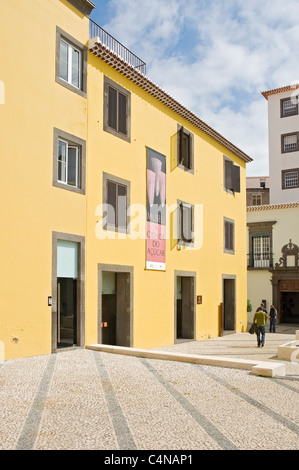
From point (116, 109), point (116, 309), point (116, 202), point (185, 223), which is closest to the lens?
point (116, 202)

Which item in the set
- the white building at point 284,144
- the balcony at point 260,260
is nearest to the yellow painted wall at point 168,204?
the balcony at point 260,260

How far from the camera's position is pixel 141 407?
8.33 metres

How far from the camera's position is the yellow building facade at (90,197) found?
45.0ft

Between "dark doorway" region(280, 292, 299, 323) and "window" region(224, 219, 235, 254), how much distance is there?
501 inches

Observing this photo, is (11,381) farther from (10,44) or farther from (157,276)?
(157,276)

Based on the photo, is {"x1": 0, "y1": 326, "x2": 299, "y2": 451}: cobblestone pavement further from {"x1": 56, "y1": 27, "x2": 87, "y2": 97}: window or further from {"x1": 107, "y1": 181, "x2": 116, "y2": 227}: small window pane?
{"x1": 56, "y1": 27, "x2": 87, "y2": 97}: window

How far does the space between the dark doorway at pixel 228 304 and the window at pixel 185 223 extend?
6501 millimetres

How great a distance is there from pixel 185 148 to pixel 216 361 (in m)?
13.3

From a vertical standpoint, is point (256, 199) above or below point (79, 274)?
above

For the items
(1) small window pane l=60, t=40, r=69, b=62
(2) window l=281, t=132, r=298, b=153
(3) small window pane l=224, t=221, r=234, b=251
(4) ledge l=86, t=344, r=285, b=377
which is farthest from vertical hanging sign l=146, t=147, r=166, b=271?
(2) window l=281, t=132, r=298, b=153

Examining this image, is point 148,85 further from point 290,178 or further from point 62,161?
point 290,178

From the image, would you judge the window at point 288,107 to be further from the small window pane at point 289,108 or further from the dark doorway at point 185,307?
the dark doorway at point 185,307

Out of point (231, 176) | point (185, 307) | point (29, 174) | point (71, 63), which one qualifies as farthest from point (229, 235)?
point (29, 174)
